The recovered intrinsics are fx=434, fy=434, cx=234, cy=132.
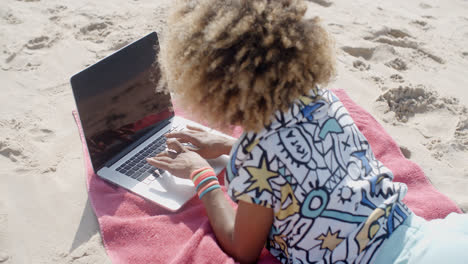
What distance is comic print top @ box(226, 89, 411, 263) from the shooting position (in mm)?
1219

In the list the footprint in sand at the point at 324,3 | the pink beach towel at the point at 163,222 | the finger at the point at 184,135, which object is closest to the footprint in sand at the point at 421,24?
the footprint in sand at the point at 324,3

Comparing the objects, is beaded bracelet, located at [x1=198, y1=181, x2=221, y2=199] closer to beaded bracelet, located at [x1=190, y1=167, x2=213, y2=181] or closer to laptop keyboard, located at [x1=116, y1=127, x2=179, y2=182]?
beaded bracelet, located at [x1=190, y1=167, x2=213, y2=181]

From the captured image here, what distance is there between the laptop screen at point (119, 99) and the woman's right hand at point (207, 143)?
0.24 metres

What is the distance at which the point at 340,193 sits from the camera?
1.24m

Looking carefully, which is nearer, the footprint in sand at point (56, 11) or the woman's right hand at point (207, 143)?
the woman's right hand at point (207, 143)

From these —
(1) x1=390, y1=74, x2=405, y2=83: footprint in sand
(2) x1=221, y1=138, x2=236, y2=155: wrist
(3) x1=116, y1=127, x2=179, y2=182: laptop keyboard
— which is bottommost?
(1) x1=390, y1=74, x2=405, y2=83: footprint in sand

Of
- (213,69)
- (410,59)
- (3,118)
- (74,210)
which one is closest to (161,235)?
(74,210)

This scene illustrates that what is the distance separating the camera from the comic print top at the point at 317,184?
1.22 metres

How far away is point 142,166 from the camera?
197 centimetres

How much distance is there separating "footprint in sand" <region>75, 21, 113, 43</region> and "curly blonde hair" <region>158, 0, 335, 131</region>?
202cm

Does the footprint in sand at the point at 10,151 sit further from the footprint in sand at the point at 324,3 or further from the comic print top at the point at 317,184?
the footprint in sand at the point at 324,3

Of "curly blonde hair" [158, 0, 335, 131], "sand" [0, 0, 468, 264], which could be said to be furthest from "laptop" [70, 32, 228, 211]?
"curly blonde hair" [158, 0, 335, 131]

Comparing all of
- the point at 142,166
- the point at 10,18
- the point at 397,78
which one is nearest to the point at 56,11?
the point at 10,18

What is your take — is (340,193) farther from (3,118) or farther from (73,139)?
(3,118)
